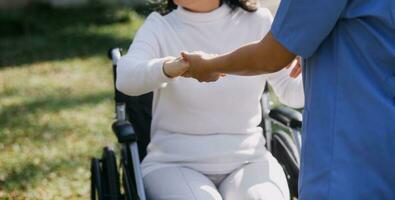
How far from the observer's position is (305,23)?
1.60 meters

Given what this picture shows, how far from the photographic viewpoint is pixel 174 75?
2.18 meters

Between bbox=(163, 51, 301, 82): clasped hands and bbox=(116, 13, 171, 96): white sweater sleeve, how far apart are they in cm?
10

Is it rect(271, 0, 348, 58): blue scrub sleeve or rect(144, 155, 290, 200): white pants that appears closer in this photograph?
rect(271, 0, 348, 58): blue scrub sleeve

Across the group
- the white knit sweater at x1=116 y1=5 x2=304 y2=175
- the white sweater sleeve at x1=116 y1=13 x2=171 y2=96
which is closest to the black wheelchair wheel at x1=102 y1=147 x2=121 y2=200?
the white knit sweater at x1=116 y1=5 x2=304 y2=175

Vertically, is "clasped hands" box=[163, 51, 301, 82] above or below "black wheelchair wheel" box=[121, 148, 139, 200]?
above

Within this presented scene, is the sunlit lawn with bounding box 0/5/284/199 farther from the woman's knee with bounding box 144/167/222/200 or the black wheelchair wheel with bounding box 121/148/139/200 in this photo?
the woman's knee with bounding box 144/167/222/200

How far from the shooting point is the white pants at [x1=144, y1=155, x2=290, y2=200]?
2424mm

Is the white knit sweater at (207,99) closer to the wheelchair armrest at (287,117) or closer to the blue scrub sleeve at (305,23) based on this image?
the wheelchair armrest at (287,117)

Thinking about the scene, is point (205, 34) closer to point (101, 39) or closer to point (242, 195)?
point (242, 195)

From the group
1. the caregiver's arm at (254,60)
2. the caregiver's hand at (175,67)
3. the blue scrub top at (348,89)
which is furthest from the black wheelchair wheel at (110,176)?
the blue scrub top at (348,89)

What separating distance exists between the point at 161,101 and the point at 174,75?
52 cm

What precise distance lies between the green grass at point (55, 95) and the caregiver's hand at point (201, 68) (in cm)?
238

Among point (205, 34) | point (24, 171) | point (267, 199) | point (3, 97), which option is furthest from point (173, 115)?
point (3, 97)

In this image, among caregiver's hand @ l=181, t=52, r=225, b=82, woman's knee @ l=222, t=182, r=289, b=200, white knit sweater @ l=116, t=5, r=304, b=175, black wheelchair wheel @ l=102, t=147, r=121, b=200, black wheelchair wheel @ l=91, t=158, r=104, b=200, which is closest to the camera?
caregiver's hand @ l=181, t=52, r=225, b=82
